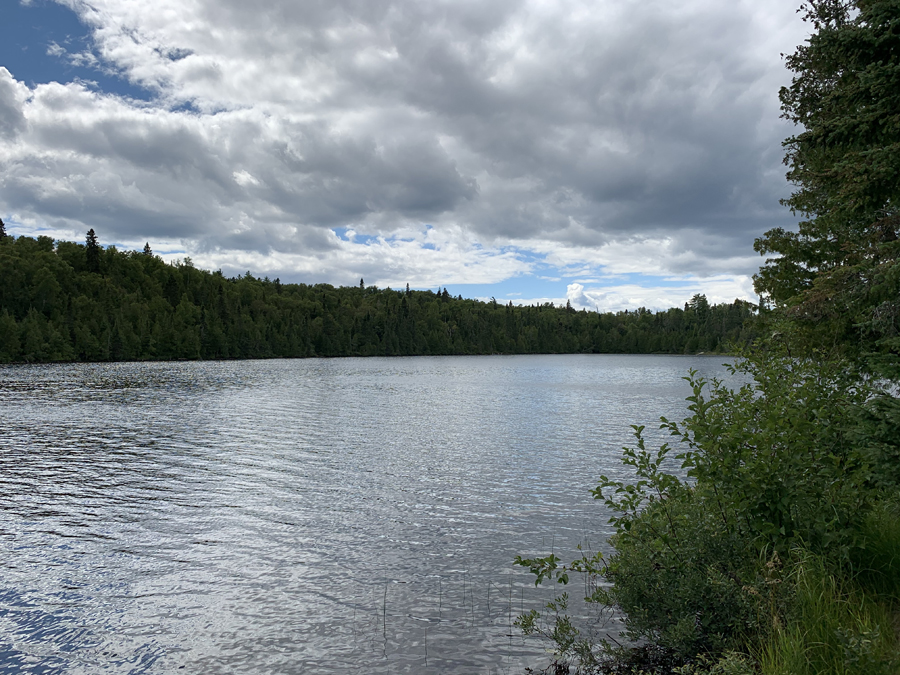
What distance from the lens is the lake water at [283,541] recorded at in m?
9.81

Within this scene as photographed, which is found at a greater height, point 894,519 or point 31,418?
point 894,519

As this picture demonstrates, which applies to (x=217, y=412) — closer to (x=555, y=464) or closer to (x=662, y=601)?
(x=555, y=464)

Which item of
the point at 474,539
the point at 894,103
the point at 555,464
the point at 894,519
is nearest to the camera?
the point at 894,103

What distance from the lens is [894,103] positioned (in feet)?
25.7

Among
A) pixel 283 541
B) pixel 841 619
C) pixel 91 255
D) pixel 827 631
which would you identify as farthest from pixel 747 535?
pixel 91 255

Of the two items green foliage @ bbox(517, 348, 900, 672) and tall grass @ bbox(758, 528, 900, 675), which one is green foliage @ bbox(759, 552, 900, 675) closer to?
tall grass @ bbox(758, 528, 900, 675)

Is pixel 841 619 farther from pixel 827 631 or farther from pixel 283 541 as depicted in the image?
pixel 283 541

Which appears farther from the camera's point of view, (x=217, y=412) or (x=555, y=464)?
(x=217, y=412)

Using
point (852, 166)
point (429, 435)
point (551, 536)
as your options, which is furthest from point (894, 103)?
point (429, 435)

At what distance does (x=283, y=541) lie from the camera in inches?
608

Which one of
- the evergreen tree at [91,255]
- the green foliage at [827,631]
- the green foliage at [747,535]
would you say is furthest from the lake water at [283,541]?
the evergreen tree at [91,255]

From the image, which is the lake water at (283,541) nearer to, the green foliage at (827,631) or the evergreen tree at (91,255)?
the green foliage at (827,631)

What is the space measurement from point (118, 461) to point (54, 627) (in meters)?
18.1

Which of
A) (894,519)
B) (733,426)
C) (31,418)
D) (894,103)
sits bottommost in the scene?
(31,418)
